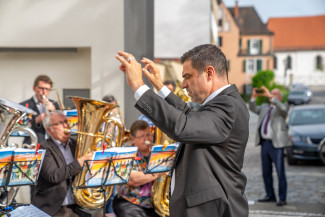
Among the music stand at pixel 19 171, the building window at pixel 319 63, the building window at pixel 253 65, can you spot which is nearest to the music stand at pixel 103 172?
the music stand at pixel 19 171

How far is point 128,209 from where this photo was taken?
479cm

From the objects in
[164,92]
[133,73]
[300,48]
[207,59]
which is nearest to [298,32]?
[300,48]

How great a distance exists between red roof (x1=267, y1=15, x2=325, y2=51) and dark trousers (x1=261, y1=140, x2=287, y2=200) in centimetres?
7226

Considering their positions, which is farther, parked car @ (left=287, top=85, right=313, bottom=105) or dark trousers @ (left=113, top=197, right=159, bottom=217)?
parked car @ (left=287, top=85, right=313, bottom=105)

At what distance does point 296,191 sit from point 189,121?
23.4ft

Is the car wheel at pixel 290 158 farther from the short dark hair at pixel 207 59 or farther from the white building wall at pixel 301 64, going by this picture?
the white building wall at pixel 301 64

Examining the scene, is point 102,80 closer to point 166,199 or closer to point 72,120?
point 72,120

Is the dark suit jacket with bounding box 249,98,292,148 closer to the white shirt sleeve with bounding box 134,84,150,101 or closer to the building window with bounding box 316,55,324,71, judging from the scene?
the white shirt sleeve with bounding box 134,84,150,101

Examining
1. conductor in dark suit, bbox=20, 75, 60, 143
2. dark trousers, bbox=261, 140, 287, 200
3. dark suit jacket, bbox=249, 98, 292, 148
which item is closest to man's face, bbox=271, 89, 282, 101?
dark suit jacket, bbox=249, 98, 292, 148

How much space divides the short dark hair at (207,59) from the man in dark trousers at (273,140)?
5317 millimetres

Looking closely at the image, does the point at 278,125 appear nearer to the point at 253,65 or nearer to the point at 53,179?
the point at 53,179

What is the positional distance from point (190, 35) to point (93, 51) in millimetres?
8837

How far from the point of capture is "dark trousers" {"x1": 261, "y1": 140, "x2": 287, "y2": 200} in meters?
7.96

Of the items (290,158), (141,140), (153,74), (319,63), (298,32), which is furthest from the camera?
(298,32)
